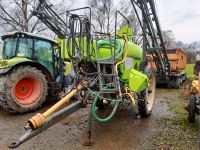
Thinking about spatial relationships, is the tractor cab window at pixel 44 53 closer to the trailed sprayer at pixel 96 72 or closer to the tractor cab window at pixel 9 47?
the tractor cab window at pixel 9 47

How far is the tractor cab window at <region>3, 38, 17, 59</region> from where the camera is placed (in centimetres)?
761

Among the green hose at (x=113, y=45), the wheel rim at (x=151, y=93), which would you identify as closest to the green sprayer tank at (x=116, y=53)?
the green hose at (x=113, y=45)

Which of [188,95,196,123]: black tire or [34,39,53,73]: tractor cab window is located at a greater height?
[34,39,53,73]: tractor cab window

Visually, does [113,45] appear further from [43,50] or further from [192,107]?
[43,50]

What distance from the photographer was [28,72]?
7.21 metres

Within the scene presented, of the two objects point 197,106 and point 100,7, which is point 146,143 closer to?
point 197,106

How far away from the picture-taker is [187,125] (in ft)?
19.5

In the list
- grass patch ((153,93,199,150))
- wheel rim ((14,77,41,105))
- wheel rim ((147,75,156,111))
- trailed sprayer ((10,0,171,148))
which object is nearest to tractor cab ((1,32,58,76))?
wheel rim ((14,77,41,105))

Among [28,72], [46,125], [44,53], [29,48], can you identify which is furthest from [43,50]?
[46,125]

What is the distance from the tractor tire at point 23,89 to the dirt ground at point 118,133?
29 centimetres

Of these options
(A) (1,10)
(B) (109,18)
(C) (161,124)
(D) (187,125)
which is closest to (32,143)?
(C) (161,124)

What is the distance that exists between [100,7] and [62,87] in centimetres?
2051

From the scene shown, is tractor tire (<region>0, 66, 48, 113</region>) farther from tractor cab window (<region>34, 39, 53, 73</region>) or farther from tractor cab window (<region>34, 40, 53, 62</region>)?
tractor cab window (<region>34, 40, 53, 62</region>)

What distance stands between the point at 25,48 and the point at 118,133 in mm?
3823
